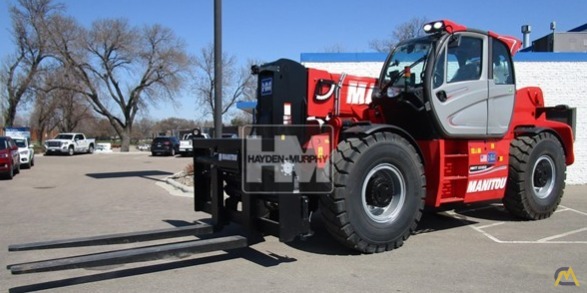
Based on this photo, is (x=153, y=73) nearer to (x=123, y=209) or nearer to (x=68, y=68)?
(x=68, y=68)

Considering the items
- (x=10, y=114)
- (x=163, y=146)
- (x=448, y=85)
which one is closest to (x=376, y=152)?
(x=448, y=85)

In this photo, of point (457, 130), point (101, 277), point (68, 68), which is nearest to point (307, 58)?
point (457, 130)

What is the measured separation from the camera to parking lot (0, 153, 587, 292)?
16.9 feet

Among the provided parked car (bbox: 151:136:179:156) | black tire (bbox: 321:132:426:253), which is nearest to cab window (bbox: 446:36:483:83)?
black tire (bbox: 321:132:426:253)

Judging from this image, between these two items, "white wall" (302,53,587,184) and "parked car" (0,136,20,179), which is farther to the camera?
"parked car" (0,136,20,179)

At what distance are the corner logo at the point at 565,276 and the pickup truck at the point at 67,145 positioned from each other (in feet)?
136

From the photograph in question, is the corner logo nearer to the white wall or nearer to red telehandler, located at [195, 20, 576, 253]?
red telehandler, located at [195, 20, 576, 253]

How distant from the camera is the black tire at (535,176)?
8.08 metres

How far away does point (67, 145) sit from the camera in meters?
40.9

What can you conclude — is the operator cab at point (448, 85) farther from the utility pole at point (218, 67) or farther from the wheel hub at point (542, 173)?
the utility pole at point (218, 67)

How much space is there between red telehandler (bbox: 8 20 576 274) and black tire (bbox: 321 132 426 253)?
1 cm

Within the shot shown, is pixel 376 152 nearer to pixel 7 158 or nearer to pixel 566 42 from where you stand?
pixel 7 158

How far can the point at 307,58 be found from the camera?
551 inches

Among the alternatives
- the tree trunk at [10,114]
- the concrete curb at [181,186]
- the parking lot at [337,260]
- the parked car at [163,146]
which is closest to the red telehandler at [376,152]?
the parking lot at [337,260]
